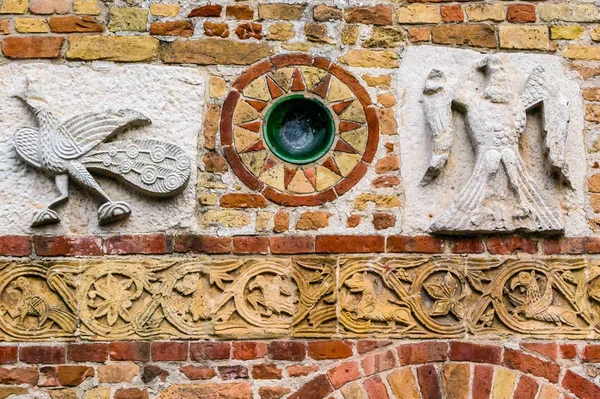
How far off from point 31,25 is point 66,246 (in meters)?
1.32

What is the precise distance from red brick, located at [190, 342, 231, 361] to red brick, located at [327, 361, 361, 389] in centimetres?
55

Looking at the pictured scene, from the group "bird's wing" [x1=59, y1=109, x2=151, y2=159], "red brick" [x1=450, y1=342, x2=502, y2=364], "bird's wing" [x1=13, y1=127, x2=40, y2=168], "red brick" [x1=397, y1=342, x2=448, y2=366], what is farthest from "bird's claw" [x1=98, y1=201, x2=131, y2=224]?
"red brick" [x1=450, y1=342, x2=502, y2=364]

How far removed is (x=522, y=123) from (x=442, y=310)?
1.16m

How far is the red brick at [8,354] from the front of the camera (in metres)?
5.70

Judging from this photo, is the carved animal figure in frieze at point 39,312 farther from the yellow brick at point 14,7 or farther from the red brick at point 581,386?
the red brick at point 581,386

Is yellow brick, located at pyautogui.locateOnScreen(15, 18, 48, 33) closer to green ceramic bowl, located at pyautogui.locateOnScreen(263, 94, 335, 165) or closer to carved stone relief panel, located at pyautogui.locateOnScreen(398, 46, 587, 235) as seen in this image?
green ceramic bowl, located at pyautogui.locateOnScreen(263, 94, 335, 165)

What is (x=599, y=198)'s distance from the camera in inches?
243

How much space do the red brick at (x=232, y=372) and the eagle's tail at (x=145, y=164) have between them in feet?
3.23

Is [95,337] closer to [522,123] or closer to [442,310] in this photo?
[442,310]

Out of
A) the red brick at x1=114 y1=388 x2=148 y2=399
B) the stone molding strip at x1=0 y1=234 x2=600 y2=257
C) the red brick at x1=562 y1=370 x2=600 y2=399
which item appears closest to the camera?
the red brick at x1=114 y1=388 x2=148 y2=399

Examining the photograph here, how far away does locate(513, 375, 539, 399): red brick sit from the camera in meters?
5.73

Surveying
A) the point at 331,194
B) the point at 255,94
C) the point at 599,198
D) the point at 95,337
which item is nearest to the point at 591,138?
the point at 599,198

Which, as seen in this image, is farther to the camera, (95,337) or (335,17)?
(335,17)

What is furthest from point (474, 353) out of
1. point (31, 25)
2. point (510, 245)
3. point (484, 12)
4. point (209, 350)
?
point (31, 25)
